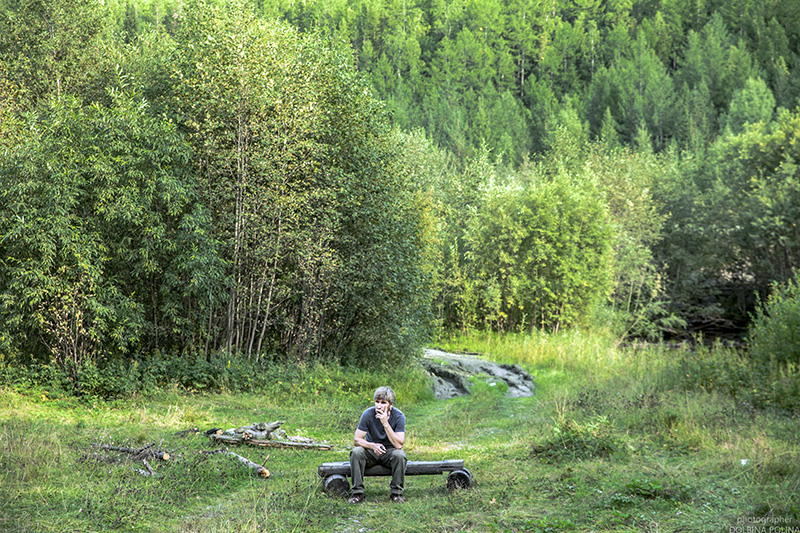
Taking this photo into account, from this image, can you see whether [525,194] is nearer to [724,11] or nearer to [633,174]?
[633,174]

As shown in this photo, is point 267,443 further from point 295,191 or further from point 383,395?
point 295,191

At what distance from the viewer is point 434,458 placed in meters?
8.30

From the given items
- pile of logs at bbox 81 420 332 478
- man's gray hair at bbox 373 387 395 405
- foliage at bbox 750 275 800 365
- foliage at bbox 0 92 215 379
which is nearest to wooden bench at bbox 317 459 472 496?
man's gray hair at bbox 373 387 395 405

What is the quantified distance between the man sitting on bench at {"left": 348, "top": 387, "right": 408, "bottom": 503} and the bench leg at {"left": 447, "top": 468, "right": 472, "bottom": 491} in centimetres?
53

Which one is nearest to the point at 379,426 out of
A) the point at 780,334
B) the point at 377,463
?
the point at 377,463

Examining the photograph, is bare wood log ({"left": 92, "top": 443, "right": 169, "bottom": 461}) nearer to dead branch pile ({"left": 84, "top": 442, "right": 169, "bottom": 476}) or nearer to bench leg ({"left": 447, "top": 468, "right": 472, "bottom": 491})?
dead branch pile ({"left": 84, "top": 442, "right": 169, "bottom": 476})

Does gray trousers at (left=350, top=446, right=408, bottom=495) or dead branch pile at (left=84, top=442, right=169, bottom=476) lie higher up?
gray trousers at (left=350, top=446, right=408, bottom=495)

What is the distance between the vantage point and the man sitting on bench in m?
6.12

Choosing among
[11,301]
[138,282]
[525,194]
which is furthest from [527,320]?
[11,301]

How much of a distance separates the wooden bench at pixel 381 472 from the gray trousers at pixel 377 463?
8 cm

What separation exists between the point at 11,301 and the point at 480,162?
3510 centimetres

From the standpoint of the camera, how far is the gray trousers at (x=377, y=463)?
6098 mm

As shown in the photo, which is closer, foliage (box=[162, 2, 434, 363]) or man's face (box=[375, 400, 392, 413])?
man's face (box=[375, 400, 392, 413])

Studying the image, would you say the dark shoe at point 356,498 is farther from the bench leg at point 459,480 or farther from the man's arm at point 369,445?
the bench leg at point 459,480
